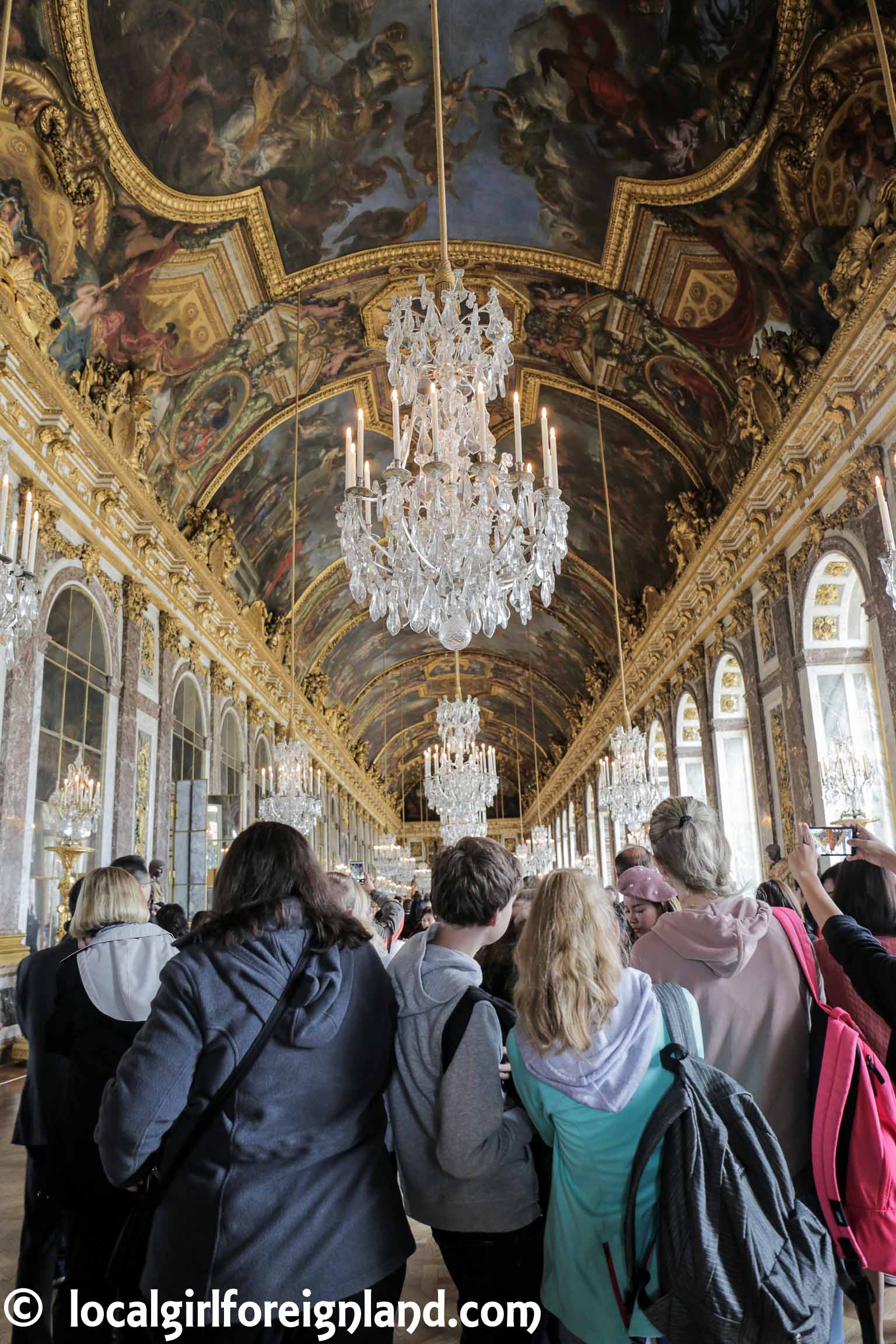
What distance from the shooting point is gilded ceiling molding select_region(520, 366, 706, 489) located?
48.9ft

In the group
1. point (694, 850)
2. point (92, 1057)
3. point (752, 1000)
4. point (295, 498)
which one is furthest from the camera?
point (295, 498)

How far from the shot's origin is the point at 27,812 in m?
8.98

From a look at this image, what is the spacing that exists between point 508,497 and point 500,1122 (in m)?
5.08

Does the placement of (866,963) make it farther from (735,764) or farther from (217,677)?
(217,677)

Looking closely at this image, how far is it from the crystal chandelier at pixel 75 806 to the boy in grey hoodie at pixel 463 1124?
690 centimetres

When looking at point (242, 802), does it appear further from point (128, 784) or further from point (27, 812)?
point (27, 812)

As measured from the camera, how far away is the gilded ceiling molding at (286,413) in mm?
14711

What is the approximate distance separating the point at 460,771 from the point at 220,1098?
1327 centimetres

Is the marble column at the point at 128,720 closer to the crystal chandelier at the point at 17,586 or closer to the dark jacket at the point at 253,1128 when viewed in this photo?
the crystal chandelier at the point at 17,586

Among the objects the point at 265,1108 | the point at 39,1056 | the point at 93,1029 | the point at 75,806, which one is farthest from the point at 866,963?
the point at 75,806

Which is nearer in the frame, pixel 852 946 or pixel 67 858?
pixel 852 946

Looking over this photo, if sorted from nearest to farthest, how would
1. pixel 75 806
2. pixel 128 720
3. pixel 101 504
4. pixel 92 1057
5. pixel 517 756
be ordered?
pixel 92 1057 → pixel 75 806 → pixel 101 504 → pixel 128 720 → pixel 517 756

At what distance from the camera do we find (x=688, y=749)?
17891mm

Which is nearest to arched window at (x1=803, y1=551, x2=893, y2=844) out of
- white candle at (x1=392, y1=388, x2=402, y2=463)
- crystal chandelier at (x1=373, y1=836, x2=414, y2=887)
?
white candle at (x1=392, y1=388, x2=402, y2=463)
